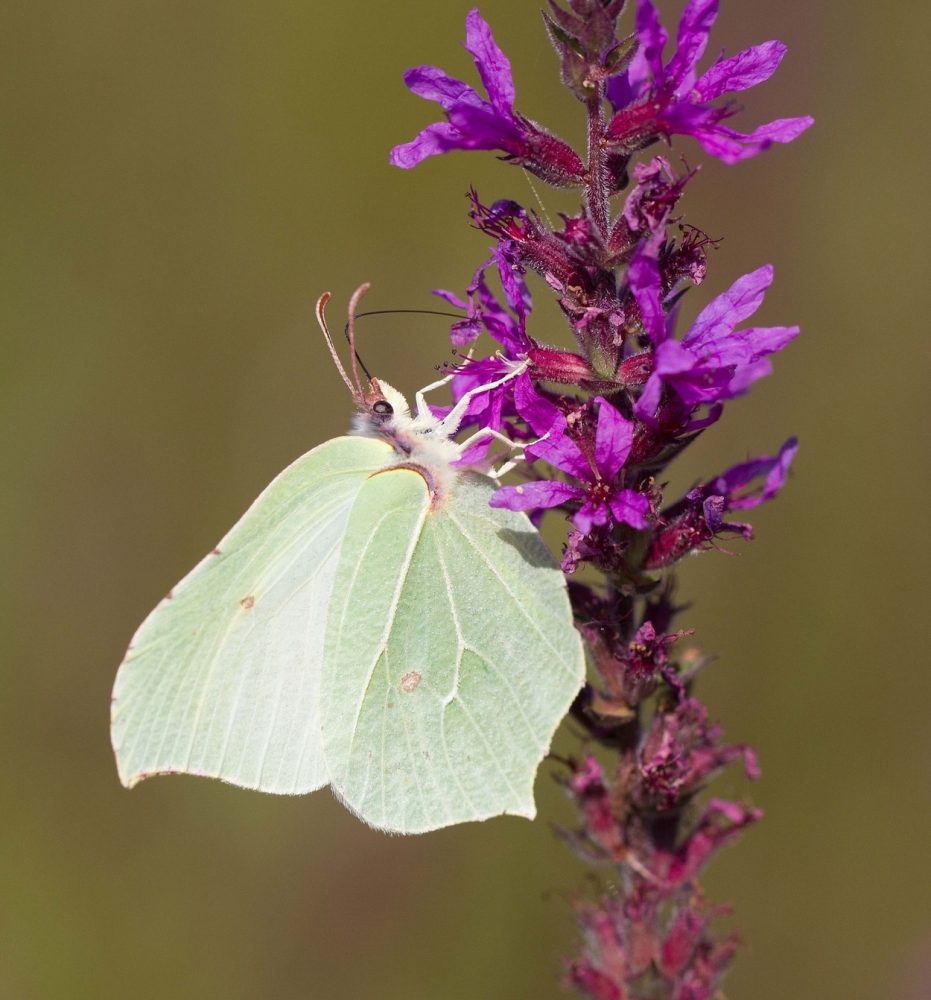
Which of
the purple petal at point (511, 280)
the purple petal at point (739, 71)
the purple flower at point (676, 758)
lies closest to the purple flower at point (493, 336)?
the purple petal at point (511, 280)

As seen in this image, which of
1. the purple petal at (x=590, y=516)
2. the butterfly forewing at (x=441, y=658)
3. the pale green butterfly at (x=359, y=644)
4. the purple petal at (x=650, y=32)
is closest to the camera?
the purple petal at (x=650, y=32)

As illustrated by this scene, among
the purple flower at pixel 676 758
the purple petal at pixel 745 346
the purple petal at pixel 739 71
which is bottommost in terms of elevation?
the purple flower at pixel 676 758

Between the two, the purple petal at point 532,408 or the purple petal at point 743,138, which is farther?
the purple petal at point 532,408

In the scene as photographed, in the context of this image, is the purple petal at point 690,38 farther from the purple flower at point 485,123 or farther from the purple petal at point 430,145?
the purple petal at point 430,145

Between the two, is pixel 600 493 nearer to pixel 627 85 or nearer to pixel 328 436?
pixel 627 85

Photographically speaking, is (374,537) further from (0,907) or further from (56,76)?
(56,76)

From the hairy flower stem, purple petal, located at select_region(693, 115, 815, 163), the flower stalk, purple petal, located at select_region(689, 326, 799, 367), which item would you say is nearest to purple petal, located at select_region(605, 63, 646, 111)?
the flower stalk

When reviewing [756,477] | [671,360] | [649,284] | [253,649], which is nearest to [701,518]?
[756,477]

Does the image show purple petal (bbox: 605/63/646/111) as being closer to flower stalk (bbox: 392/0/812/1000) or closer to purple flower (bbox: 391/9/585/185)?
flower stalk (bbox: 392/0/812/1000)
